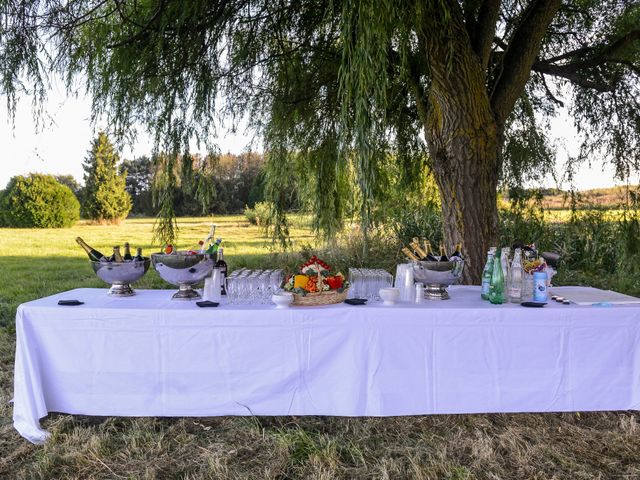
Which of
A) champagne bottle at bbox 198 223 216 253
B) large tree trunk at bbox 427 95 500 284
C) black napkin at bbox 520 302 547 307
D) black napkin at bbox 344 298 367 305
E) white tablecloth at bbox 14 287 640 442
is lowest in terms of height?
white tablecloth at bbox 14 287 640 442

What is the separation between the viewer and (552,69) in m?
3.81

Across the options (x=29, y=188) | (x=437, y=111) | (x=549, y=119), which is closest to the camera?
(x=437, y=111)

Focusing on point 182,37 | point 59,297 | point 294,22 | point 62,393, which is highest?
point 294,22

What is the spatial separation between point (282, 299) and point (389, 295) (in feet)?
1.51

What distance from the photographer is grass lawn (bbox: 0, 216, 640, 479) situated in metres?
1.99

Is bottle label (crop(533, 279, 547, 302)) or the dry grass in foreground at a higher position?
bottle label (crop(533, 279, 547, 302))

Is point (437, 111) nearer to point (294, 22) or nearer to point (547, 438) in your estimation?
point (294, 22)

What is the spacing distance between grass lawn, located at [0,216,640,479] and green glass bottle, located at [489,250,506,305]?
60 centimetres

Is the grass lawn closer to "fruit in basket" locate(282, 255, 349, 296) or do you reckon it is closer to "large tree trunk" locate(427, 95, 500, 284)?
"fruit in basket" locate(282, 255, 349, 296)

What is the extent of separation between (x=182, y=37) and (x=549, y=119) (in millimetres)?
3223

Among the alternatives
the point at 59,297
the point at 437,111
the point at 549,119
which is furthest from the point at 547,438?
the point at 549,119

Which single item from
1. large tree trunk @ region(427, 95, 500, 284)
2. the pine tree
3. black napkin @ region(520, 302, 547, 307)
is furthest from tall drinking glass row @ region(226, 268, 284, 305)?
the pine tree

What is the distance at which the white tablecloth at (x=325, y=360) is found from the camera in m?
2.14

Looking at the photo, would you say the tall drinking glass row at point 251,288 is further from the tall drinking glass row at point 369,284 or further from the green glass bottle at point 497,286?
the green glass bottle at point 497,286
